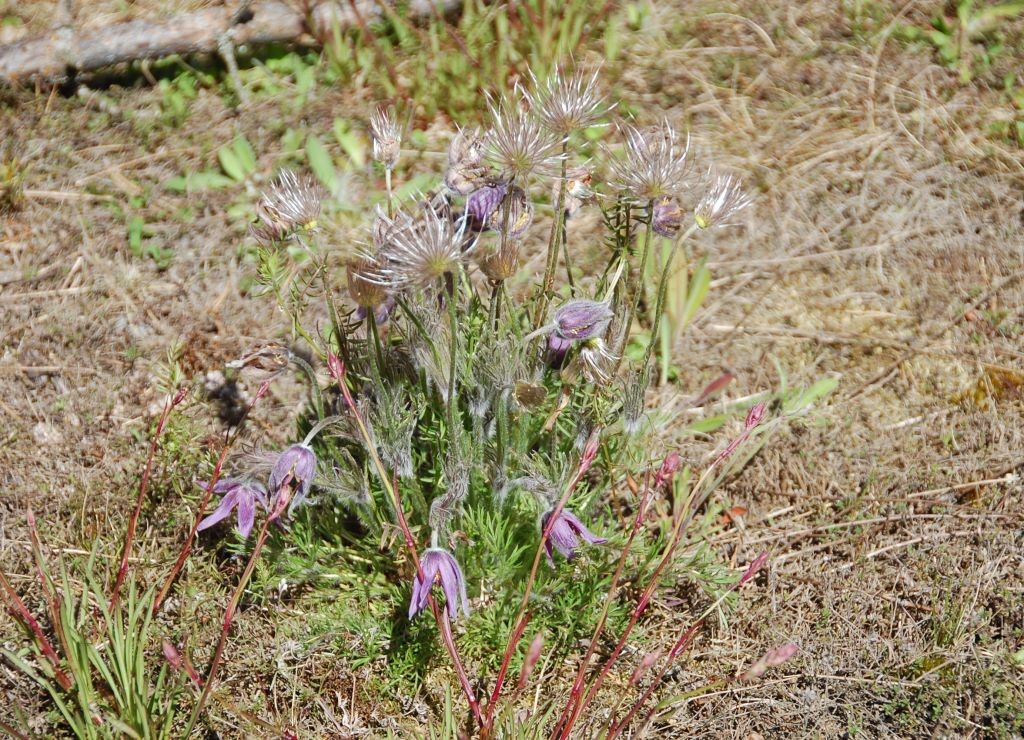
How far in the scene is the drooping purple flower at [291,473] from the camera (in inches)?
66.9

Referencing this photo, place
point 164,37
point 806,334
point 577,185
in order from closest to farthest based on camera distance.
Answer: point 577,185
point 806,334
point 164,37

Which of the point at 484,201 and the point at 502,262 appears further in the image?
the point at 484,201

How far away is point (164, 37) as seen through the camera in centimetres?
329

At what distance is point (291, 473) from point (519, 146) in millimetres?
712

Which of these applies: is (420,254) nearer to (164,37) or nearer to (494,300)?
(494,300)

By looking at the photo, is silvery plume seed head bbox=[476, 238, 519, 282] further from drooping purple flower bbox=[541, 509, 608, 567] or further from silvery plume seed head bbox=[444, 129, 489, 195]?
drooping purple flower bbox=[541, 509, 608, 567]

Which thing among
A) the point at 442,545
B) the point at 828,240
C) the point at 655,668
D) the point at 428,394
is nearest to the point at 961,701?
the point at 655,668

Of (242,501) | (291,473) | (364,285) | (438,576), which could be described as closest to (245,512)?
(242,501)

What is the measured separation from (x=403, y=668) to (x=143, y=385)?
3.75 ft

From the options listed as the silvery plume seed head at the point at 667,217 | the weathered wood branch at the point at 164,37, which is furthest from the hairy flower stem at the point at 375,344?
the weathered wood branch at the point at 164,37

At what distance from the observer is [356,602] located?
2.12m

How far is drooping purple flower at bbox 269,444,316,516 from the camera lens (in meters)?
1.70

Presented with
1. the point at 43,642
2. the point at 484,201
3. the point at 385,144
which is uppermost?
the point at 385,144

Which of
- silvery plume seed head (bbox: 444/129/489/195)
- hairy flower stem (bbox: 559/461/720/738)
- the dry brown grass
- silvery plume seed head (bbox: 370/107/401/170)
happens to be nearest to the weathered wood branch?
the dry brown grass
